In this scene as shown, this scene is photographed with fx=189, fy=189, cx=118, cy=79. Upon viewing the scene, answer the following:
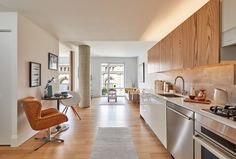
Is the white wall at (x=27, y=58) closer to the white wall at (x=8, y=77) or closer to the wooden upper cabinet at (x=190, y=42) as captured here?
the white wall at (x=8, y=77)

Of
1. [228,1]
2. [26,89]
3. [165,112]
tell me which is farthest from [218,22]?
[26,89]

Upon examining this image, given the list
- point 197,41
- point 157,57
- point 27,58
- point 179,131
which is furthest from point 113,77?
point 179,131

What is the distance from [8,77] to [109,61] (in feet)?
29.0

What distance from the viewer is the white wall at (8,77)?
335 cm

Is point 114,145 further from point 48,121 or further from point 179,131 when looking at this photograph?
point 179,131

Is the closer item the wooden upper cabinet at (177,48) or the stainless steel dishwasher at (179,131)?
the stainless steel dishwasher at (179,131)

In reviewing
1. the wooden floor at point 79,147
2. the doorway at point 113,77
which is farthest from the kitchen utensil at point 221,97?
the doorway at point 113,77

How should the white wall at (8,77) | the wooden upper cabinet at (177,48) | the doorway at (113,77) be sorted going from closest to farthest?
the wooden upper cabinet at (177,48), the white wall at (8,77), the doorway at (113,77)

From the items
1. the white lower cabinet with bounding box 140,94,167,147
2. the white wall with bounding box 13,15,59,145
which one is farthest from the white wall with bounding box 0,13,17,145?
the white lower cabinet with bounding box 140,94,167,147

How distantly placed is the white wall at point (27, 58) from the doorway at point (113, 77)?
7538mm

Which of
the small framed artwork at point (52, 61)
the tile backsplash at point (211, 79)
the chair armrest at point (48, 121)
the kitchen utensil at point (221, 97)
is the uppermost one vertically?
the small framed artwork at point (52, 61)

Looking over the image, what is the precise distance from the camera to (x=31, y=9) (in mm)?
3207

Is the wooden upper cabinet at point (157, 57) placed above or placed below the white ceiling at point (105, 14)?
below

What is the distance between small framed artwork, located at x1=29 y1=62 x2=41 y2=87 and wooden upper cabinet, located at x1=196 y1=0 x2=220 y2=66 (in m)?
3.11
